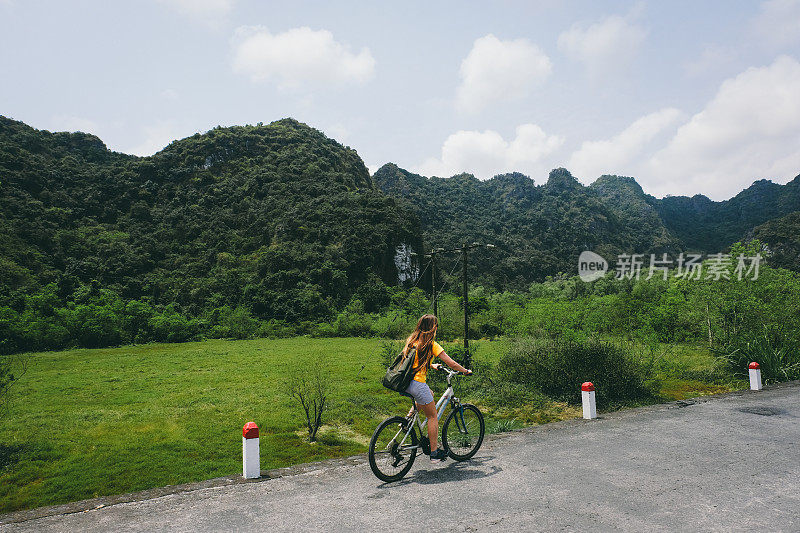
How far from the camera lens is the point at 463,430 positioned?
648cm

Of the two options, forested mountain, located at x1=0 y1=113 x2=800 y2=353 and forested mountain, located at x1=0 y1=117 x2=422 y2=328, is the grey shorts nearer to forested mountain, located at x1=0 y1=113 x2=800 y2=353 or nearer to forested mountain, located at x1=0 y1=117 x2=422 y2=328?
forested mountain, located at x1=0 y1=113 x2=800 y2=353

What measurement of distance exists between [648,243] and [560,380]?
115m

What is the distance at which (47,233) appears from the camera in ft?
197

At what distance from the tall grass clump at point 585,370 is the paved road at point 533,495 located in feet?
14.2

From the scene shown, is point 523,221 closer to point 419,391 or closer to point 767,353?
point 767,353

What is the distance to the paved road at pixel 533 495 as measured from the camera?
14.7ft

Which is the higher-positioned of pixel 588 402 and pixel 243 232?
pixel 243 232

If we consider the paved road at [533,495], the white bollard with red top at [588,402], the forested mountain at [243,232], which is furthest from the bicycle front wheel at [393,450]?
the forested mountain at [243,232]

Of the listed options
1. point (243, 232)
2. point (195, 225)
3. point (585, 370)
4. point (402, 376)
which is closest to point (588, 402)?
point (585, 370)

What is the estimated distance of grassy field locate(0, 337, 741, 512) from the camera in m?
8.34

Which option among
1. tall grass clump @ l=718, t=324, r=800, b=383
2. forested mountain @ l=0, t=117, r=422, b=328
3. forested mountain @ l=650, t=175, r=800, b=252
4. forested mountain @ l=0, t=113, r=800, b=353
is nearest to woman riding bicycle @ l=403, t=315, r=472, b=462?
tall grass clump @ l=718, t=324, r=800, b=383

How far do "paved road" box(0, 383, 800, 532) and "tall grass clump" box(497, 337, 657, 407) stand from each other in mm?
4319

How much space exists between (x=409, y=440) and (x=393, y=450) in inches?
11.6

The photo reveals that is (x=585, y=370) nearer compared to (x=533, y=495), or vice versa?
(x=533, y=495)
